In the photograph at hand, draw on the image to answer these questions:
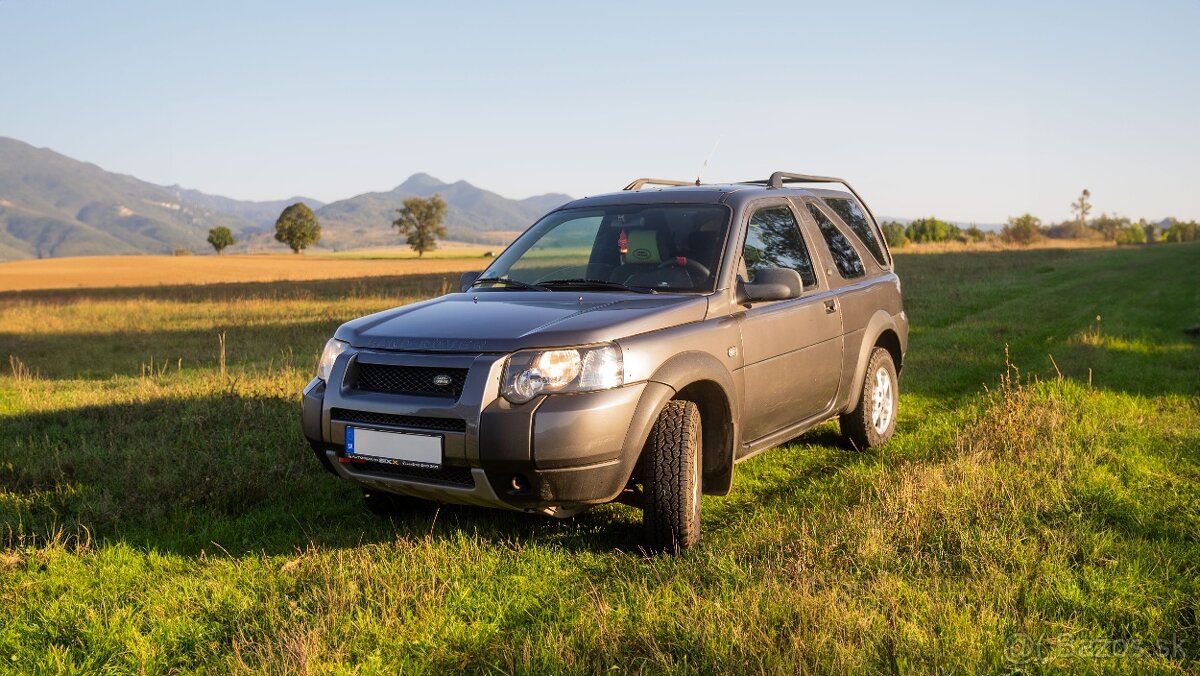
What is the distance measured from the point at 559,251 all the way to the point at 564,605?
8.13 feet

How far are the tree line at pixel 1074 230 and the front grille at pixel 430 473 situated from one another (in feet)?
269

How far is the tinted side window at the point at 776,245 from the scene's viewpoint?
207 inches

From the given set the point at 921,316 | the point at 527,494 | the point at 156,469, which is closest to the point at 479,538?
the point at 527,494

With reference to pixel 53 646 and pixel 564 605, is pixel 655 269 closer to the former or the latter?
pixel 564 605

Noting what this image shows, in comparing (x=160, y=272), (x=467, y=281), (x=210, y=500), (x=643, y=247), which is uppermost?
(x=643, y=247)

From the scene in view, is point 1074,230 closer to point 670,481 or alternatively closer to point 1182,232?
point 1182,232

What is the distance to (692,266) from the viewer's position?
4.96 metres

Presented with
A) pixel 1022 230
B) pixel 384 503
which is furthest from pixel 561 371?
pixel 1022 230

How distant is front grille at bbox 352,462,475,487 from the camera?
13.0 ft

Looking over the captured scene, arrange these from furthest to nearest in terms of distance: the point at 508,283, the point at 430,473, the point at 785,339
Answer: the point at 508,283, the point at 785,339, the point at 430,473

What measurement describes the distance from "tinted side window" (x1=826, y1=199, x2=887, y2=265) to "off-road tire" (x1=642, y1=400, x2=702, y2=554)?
2.95 m

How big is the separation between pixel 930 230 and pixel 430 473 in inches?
4440

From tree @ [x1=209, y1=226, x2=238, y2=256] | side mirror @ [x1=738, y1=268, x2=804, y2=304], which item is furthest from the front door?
tree @ [x1=209, y1=226, x2=238, y2=256]

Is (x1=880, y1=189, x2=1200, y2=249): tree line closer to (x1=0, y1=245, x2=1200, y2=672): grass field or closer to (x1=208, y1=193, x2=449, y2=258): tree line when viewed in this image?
(x1=208, y1=193, x2=449, y2=258): tree line
